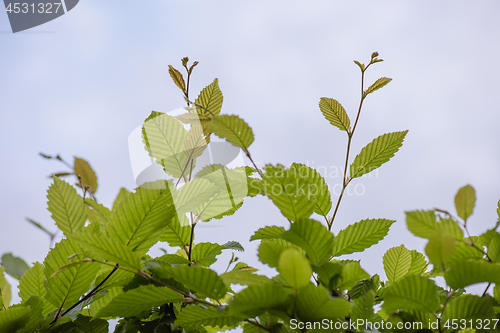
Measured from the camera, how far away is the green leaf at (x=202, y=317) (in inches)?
16.0

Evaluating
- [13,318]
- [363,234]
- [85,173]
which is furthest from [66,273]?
[363,234]

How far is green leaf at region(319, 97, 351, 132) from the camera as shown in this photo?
0.62 m

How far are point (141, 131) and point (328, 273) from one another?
1.12ft

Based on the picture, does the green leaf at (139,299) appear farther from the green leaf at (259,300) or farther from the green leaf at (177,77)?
the green leaf at (177,77)

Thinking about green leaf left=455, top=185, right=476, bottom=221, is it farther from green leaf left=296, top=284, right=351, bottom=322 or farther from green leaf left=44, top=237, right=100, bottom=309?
green leaf left=44, top=237, right=100, bottom=309

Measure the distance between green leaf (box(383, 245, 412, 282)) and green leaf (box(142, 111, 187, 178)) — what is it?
0.40 m

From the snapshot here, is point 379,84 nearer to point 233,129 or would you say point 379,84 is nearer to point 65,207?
point 233,129

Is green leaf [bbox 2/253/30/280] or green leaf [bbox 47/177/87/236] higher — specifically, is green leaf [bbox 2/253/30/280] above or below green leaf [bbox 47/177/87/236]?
below

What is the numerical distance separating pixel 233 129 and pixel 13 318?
0.37 metres

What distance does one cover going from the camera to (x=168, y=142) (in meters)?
0.53

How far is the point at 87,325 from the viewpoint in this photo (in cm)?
51

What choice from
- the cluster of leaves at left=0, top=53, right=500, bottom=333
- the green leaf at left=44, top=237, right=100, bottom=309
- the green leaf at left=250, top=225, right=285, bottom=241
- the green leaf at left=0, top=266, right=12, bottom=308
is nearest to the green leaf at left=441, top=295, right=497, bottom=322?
the cluster of leaves at left=0, top=53, right=500, bottom=333

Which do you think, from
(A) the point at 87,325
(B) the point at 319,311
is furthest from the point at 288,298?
(A) the point at 87,325

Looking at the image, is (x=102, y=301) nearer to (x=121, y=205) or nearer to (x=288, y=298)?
(x=121, y=205)
